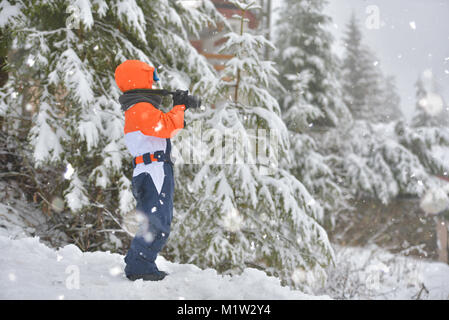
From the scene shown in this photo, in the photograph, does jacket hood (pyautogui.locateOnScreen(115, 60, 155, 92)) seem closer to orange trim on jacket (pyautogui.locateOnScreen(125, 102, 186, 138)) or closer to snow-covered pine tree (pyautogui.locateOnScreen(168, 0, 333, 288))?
orange trim on jacket (pyautogui.locateOnScreen(125, 102, 186, 138))

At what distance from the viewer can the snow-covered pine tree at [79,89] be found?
→ 5043mm

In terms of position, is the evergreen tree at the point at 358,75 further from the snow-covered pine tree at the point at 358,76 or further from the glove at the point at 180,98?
the glove at the point at 180,98

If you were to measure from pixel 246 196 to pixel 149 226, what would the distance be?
7.46ft

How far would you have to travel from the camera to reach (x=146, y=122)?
317 cm

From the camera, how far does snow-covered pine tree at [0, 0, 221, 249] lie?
504cm

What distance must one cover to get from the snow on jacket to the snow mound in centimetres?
90

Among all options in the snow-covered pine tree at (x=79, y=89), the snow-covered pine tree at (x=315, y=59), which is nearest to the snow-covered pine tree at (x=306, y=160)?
the snow-covered pine tree at (x=315, y=59)

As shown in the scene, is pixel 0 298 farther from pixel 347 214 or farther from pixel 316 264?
pixel 347 214

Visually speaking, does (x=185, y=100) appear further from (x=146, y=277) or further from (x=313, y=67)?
(x=313, y=67)

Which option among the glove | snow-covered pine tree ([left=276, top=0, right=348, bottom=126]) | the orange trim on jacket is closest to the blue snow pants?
the orange trim on jacket

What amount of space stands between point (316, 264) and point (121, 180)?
3.56 metres

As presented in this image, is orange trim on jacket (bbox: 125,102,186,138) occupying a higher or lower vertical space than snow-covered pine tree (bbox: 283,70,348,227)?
lower

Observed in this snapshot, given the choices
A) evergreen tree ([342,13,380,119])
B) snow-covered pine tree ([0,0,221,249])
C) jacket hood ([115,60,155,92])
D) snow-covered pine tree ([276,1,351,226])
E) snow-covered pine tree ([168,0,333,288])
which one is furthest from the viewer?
evergreen tree ([342,13,380,119])
